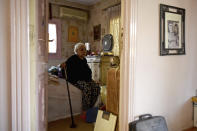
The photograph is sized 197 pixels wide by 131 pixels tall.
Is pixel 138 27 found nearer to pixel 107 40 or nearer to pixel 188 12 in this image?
pixel 188 12

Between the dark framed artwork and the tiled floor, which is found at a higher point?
the dark framed artwork

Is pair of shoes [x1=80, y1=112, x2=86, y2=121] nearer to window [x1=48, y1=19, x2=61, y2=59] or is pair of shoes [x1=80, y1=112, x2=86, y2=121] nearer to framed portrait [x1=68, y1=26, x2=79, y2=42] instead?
window [x1=48, y1=19, x2=61, y2=59]

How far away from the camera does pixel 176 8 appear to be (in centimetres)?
Answer: 212

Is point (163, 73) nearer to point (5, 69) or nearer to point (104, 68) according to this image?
point (5, 69)

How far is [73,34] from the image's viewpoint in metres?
5.55

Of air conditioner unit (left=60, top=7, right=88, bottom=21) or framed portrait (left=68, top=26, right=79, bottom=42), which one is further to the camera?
framed portrait (left=68, top=26, right=79, bottom=42)

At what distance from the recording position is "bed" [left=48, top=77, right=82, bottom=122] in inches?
114

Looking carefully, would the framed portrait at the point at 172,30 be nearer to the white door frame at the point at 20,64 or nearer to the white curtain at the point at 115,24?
the white door frame at the point at 20,64

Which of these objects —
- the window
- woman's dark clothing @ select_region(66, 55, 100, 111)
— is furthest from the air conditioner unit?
woman's dark clothing @ select_region(66, 55, 100, 111)

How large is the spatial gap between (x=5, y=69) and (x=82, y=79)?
241cm

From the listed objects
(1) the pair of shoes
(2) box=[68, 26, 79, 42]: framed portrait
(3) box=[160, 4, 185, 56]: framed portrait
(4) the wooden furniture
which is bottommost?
(1) the pair of shoes

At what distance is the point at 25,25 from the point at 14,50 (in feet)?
0.57

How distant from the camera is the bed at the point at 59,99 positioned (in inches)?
114

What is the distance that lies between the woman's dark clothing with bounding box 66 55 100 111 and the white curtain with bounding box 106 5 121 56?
1.49m
